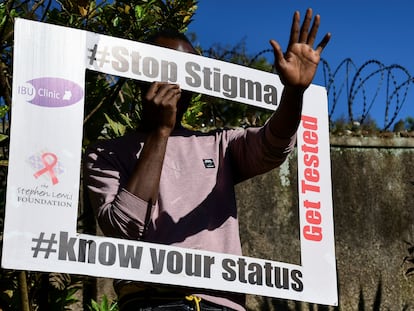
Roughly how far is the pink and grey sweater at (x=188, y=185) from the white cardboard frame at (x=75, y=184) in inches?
1.9

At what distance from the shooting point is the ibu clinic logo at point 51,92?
245cm

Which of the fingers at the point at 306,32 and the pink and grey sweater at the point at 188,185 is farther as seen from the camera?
the fingers at the point at 306,32

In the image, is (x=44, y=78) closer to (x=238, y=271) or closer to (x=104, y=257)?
(x=104, y=257)

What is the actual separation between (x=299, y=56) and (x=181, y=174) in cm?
50

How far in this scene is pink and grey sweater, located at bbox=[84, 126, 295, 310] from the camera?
95.7 inches

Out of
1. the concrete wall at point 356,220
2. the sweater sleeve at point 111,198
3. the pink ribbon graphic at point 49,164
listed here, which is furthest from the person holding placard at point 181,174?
the concrete wall at point 356,220

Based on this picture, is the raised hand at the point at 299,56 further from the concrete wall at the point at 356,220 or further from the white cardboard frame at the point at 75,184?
the concrete wall at the point at 356,220

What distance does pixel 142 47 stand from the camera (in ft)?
8.75

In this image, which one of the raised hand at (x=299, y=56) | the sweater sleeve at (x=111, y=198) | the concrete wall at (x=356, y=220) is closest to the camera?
the sweater sleeve at (x=111, y=198)

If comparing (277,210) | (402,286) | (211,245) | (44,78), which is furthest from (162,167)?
(402,286)

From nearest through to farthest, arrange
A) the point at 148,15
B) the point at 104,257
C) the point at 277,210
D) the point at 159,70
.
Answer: the point at 104,257 → the point at 159,70 → the point at 148,15 → the point at 277,210

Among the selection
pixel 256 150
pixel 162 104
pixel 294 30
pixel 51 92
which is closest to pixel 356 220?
pixel 256 150

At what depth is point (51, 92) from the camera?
248 cm

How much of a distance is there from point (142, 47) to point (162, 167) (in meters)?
0.42
